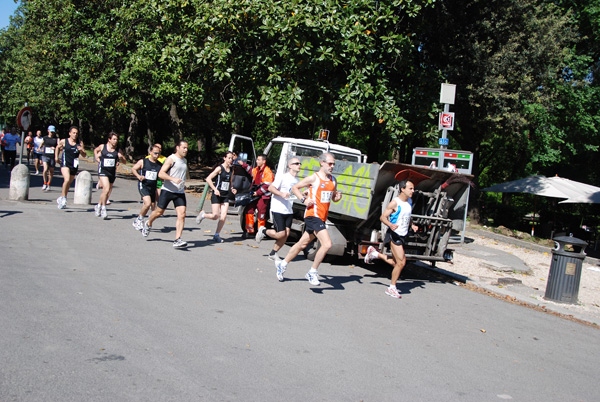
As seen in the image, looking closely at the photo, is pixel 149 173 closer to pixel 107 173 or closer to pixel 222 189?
pixel 107 173

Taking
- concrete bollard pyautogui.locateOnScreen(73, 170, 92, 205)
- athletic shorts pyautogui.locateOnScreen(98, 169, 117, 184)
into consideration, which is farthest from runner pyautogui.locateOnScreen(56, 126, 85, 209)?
concrete bollard pyautogui.locateOnScreen(73, 170, 92, 205)

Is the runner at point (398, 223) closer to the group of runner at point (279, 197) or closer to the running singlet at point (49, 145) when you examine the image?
the group of runner at point (279, 197)

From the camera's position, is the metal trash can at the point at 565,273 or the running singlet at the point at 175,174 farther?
the running singlet at the point at 175,174

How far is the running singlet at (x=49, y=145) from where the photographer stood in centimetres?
1609

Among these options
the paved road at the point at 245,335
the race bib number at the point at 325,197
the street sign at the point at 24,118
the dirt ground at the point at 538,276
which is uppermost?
the street sign at the point at 24,118

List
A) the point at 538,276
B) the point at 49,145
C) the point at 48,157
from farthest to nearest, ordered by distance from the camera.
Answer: the point at 49,145 → the point at 48,157 → the point at 538,276

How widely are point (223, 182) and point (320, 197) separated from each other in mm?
3539

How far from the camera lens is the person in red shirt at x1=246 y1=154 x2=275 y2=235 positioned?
11.8 meters

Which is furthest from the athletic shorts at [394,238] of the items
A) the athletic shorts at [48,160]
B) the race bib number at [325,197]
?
the athletic shorts at [48,160]

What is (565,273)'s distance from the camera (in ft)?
31.4

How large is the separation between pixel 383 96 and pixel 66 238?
9745mm

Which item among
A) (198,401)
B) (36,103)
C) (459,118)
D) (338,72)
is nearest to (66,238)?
(198,401)

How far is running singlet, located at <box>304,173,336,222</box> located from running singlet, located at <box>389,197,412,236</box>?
3.71 ft

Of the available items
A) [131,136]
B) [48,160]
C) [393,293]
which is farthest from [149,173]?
[131,136]
